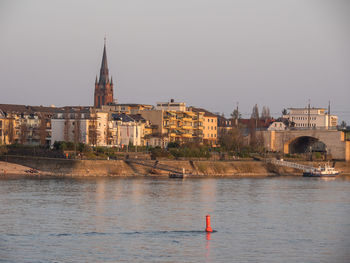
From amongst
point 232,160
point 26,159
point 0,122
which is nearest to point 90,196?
point 26,159

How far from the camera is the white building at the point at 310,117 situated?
175 m

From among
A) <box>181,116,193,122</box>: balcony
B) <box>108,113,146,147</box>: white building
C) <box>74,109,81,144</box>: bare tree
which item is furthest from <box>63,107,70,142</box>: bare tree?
<box>181,116,193,122</box>: balcony

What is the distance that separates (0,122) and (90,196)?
6476 cm

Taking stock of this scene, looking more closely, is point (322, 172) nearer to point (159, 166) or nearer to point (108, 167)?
point (159, 166)

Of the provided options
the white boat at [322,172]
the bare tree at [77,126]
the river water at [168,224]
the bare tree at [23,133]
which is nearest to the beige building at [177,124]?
the bare tree at [77,126]

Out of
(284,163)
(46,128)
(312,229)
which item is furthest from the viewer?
(46,128)

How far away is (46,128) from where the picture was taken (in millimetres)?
132875

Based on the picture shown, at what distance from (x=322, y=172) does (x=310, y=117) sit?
6022cm

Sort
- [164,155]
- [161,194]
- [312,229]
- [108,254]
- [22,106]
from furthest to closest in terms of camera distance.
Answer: [22,106] < [164,155] < [161,194] < [312,229] < [108,254]

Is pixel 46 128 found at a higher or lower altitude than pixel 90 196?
higher

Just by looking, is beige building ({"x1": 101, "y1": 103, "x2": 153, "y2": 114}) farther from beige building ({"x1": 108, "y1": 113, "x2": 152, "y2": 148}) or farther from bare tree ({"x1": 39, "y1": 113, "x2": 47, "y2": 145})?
bare tree ({"x1": 39, "y1": 113, "x2": 47, "y2": 145})

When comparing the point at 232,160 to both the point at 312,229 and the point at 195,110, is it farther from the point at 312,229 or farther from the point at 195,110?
the point at 312,229

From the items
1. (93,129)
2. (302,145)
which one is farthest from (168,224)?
(302,145)

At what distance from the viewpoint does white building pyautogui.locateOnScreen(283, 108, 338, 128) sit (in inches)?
6875
